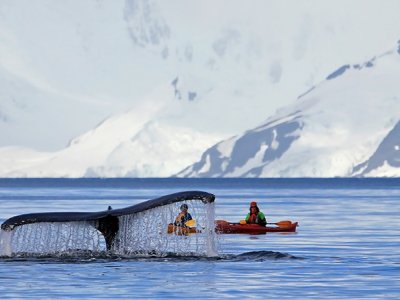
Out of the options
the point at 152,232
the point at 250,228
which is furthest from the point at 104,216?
the point at 250,228

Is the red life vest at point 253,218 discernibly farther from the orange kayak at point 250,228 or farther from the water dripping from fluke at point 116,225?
the water dripping from fluke at point 116,225

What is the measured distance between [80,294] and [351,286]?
5.74 meters

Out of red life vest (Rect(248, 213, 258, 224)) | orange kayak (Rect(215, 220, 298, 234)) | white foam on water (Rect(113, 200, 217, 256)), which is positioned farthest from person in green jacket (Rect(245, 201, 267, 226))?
white foam on water (Rect(113, 200, 217, 256))

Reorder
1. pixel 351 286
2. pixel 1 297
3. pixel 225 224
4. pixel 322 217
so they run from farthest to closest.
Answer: pixel 322 217 → pixel 225 224 → pixel 351 286 → pixel 1 297

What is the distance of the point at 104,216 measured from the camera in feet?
104

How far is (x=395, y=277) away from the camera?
32969mm

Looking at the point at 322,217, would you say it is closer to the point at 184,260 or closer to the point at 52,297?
the point at 184,260

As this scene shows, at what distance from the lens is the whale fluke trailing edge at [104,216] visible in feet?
101

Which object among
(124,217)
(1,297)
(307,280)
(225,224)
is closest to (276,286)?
(307,280)

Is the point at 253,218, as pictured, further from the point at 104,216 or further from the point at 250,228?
the point at 104,216

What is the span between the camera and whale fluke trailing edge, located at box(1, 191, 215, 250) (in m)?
30.8

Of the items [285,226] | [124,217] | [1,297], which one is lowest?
[1,297]

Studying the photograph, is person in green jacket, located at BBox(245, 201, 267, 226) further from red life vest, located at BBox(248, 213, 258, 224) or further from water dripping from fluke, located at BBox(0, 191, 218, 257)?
water dripping from fluke, located at BBox(0, 191, 218, 257)

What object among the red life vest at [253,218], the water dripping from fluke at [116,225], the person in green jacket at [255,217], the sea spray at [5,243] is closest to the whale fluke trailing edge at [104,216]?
the water dripping from fluke at [116,225]
